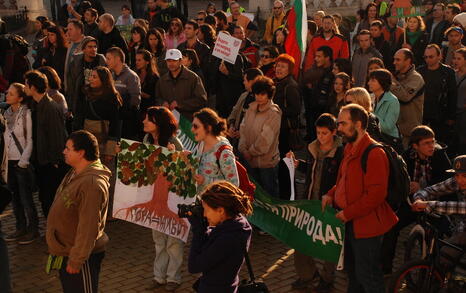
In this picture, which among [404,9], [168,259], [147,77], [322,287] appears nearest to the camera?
[322,287]

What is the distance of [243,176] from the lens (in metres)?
7.19

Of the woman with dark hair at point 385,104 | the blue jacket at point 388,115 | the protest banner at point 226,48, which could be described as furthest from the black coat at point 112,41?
the blue jacket at point 388,115

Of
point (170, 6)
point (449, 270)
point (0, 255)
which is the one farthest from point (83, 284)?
point (170, 6)

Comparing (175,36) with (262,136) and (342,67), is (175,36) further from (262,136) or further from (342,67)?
(262,136)

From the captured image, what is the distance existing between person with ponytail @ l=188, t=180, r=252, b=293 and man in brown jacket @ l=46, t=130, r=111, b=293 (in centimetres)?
109

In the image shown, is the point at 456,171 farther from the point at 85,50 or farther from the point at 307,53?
the point at 307,53

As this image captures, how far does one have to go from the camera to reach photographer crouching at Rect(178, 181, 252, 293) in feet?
16.4

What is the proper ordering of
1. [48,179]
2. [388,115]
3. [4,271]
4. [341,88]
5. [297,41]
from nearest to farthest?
1. [4,271]
2. [388,115]
3. [48,179]
4. [341,88]
5. [297,41]

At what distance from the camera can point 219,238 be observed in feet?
16.4

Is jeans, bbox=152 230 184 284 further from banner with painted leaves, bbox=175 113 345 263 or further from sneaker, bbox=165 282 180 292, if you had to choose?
banner with painted leaves, bbox=175 113 345 263

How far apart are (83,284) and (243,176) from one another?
187 cm

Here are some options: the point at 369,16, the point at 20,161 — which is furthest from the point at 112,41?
the point at 369,16

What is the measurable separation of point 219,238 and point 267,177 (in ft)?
12.4

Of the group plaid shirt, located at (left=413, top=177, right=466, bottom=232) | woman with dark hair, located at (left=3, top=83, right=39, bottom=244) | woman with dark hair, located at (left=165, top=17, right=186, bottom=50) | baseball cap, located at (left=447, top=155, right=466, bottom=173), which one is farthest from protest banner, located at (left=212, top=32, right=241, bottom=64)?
baseball cap, located at (left=447, top=155, right=466, bottom=173)
